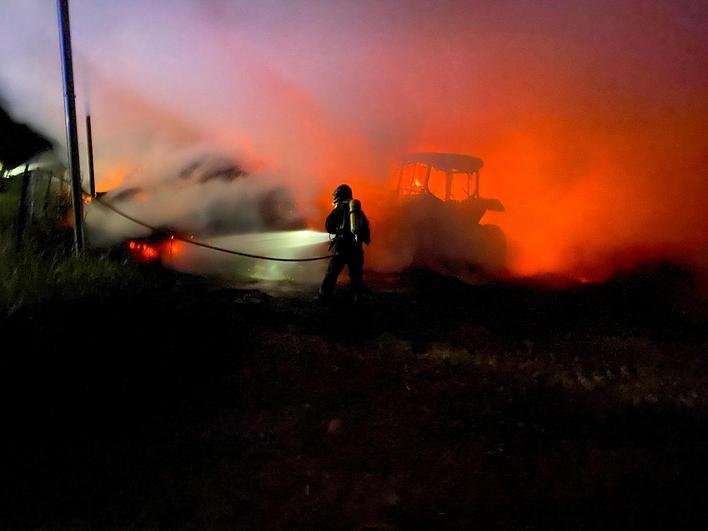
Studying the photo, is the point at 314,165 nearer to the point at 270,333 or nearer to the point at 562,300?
the point at 562,300

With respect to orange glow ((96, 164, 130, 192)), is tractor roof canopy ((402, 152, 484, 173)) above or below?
above

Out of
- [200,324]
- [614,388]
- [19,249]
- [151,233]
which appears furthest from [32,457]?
[151,233]

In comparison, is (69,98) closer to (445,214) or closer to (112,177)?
(112,177)

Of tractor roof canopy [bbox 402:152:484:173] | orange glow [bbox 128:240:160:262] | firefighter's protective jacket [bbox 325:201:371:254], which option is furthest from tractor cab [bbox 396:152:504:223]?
orange glow [bbox 128:240:160:262]

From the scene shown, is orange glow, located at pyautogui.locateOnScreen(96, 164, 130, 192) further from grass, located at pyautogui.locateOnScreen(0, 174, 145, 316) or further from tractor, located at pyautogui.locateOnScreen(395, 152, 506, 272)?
tractor, located at pyautogui.locateOnScreen(395, 152, 506, 272)

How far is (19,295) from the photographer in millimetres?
3969

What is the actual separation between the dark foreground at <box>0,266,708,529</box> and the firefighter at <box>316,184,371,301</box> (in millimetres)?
1299

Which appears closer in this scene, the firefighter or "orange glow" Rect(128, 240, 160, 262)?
the firefighter

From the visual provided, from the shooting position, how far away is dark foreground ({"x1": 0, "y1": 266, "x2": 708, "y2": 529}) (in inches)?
107

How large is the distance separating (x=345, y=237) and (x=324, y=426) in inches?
148

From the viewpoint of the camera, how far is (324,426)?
3.57 m

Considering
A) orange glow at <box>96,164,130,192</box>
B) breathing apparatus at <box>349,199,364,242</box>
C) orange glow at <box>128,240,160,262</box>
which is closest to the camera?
breathing apparatus at <box>349,199,364,242</box>

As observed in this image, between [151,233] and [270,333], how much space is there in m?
3.15

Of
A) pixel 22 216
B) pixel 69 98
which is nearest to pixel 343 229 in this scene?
pixel 69 98
